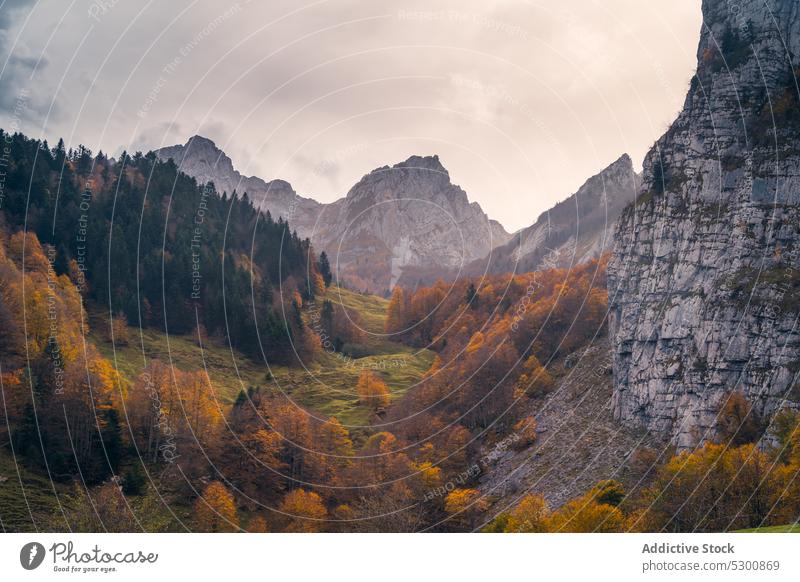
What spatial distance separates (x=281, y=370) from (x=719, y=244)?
86134 mm

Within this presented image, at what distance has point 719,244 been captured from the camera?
324 ft

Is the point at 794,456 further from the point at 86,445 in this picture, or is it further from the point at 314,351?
the point at 314,351

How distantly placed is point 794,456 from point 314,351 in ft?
354

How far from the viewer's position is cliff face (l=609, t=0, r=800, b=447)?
90625mm

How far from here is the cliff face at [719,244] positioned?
90625 millimetres

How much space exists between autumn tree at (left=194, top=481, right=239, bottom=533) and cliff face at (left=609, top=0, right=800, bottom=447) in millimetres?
50924

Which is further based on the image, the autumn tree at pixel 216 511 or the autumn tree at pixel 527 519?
the autumn tree at pixel 216 511

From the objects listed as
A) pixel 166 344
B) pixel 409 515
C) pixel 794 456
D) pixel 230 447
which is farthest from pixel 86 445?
pixel 794 456

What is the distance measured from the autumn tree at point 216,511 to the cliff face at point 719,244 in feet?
167
